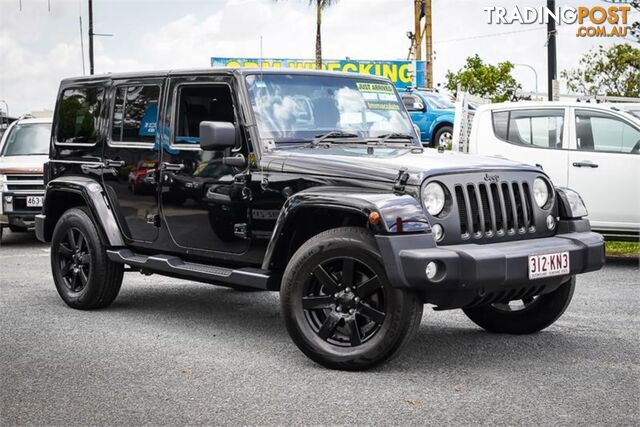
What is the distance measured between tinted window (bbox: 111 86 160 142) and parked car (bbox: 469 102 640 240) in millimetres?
5070

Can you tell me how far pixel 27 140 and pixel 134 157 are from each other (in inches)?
323

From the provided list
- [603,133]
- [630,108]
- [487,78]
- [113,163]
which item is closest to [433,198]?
[113,163]

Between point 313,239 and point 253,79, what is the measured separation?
1513 mm

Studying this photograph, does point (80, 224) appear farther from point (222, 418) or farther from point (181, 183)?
point (222, 418)

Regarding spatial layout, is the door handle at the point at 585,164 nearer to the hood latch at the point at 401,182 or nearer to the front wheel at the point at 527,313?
the front wheel at the point at 527,313

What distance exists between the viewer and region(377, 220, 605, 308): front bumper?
5422 millimetres

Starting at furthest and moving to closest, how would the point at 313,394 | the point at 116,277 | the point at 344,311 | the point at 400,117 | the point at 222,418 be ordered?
the point at 116,277 < the point at 400,117 < the point at 344,311 < the point at 313,394 < the point at 222,418

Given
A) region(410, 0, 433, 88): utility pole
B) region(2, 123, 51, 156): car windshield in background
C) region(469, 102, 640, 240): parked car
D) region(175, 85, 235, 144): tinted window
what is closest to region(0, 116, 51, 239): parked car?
region(2, 123, 51, 156): car windshield in background

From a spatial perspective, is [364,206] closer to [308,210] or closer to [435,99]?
[308,210]

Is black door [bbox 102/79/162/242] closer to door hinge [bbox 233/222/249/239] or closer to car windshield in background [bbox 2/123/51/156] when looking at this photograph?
door hinge [bbox 233/222/249/239]

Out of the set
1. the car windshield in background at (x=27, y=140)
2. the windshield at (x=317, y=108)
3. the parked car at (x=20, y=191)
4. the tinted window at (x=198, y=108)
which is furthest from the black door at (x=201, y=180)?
the car windshield in background at (x=27, y=140)

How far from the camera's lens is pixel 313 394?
17.6ft

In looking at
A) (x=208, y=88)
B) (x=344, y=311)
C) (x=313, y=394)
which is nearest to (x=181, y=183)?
(x=208, y=88)

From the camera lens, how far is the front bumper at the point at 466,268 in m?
5.42
